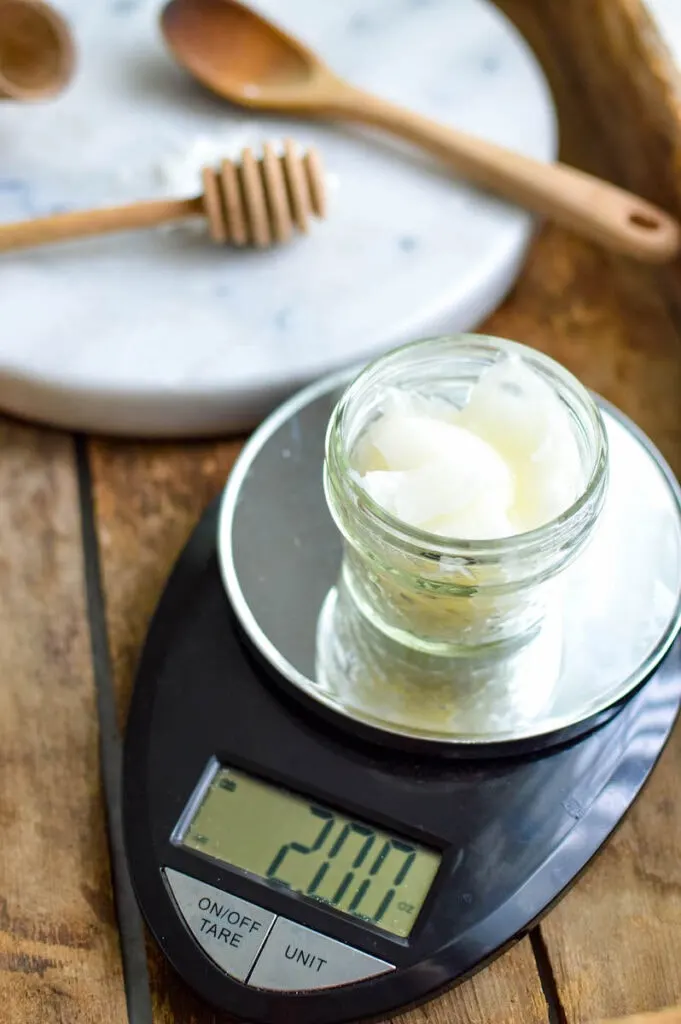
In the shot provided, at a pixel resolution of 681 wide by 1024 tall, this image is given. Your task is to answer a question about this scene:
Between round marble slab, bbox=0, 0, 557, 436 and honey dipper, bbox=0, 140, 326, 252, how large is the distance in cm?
2

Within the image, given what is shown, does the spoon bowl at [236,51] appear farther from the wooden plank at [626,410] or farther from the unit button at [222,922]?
the unit button at [222,922]

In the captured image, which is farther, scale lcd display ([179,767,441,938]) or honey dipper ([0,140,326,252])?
honey dipper ([0,140,326,252])

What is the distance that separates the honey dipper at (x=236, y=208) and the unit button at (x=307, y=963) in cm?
38

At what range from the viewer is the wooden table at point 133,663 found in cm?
45

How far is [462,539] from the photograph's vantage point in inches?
15.3

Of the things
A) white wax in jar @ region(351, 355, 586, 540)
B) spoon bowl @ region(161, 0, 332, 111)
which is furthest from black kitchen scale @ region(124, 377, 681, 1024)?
spoon bowl @ region(161, 0, 332, 111)

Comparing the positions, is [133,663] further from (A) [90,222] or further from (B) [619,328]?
(B) [619,328]

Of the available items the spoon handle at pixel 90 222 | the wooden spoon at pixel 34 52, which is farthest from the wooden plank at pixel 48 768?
the wooden spoon at pixel 34 52

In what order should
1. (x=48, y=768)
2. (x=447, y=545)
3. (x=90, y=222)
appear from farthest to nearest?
(x=90, y=222), (x=48, y=768), (x=447, y=545)

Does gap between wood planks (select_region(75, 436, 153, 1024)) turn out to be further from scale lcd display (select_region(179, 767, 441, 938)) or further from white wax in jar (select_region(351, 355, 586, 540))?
white wax in jar (select_region(351, 355, 586, 540))

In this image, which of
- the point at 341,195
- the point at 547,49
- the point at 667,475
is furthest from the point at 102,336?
the point at 547,49

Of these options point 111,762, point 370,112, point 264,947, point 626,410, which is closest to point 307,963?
point 264,947

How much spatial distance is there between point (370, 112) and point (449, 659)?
14.6 inches

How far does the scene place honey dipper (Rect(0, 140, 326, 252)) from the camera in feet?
1.95
